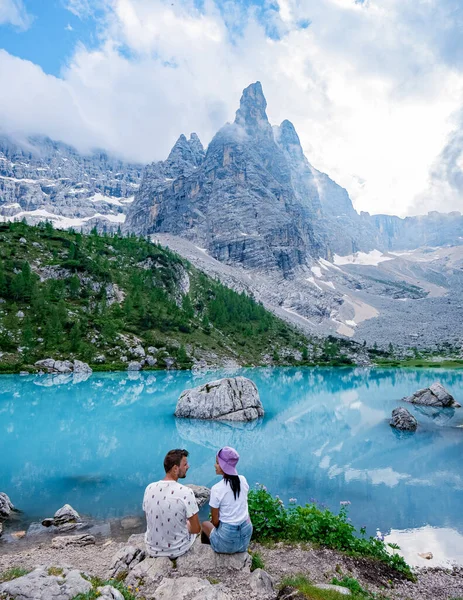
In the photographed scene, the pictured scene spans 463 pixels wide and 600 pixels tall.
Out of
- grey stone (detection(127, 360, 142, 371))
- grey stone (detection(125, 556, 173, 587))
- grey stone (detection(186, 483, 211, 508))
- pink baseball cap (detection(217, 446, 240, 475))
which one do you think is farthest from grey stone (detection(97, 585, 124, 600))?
grey stone (detection(127, 360, 142, 371))

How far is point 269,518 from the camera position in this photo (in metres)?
13.3

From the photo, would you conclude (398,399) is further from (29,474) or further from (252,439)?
(29,474)

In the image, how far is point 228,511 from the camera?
9609 millimetres

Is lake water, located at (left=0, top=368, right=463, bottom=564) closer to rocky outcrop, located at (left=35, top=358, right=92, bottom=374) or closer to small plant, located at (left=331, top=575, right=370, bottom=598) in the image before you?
small plant, located at (left=331, top=575, right=370, bottom=598)

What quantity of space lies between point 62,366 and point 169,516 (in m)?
80.6

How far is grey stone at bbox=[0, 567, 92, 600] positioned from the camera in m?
6.90

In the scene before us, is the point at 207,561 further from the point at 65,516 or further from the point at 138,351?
the point at 138,351

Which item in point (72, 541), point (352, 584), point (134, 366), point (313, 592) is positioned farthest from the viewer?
point (134, 366)

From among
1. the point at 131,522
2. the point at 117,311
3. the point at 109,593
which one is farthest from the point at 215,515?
the point at 117,311

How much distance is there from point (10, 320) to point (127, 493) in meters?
81.0

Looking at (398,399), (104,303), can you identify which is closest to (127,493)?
(398,399)

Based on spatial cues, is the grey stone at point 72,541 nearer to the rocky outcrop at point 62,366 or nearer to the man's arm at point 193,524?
the man's arm at point 193,524

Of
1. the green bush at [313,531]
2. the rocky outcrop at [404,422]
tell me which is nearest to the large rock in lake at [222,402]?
the rocky outcrop at [404,422]

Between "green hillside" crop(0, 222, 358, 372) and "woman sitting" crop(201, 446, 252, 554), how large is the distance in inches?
3067
